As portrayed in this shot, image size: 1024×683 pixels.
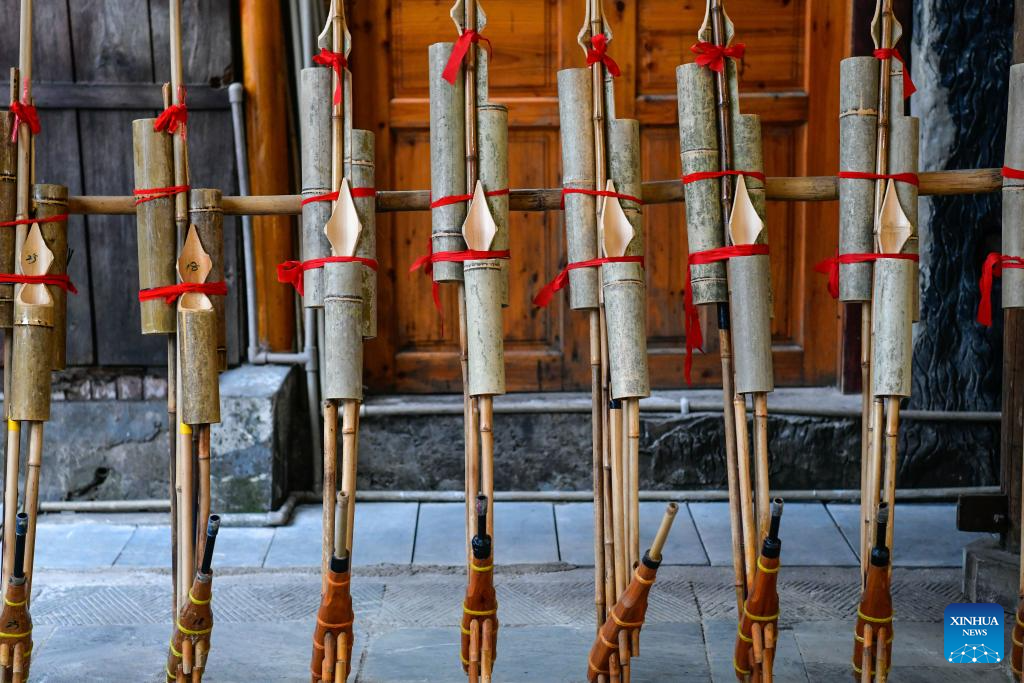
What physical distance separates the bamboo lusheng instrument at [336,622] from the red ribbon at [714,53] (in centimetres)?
114

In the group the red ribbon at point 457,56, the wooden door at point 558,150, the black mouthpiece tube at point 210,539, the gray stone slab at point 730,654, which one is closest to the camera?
the black mouthpiece tube at point 210,539

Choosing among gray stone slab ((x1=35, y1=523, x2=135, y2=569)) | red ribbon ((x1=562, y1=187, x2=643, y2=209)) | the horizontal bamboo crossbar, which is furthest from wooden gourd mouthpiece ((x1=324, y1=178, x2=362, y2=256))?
gray stone slab ((x1=35, y1=523, x2=135, y2=569))

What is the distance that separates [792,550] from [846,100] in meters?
1.58

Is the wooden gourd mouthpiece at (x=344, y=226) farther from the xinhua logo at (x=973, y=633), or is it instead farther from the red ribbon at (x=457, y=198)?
the xinhua logo at (x=973, y=633)

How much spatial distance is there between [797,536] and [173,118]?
7.46ft

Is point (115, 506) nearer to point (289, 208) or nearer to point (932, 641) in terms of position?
point (289, 208)

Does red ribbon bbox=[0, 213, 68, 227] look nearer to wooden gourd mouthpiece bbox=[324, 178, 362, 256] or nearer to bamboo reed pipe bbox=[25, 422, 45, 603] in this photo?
bamboo reed pipe bbox=[25, 422, 45, 603]

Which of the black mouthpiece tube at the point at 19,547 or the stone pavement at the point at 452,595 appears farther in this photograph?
the stone pavement at the point at 452,595

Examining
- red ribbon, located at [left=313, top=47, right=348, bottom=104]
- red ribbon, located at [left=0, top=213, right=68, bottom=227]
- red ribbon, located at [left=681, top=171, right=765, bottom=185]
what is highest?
red ribbon, located at [left=313, top=47, right=348, bottom=104]

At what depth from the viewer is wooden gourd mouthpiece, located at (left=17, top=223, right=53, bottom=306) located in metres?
2.29

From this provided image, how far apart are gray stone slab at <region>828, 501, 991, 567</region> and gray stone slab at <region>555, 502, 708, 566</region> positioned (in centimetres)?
49

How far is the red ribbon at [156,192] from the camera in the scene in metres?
2.28

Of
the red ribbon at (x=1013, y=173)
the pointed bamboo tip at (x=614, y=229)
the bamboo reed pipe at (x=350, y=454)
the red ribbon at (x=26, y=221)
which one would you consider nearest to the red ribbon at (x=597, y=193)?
the pointed bamboo tip at (x=614, y=229)

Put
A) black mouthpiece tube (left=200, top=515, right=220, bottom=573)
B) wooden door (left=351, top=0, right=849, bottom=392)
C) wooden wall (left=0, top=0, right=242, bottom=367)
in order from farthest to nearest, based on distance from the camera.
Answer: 1. wooden door (left=351, top=0, right=849, bottom=392)
2. wooden wall (left=0, top=0, right=242, bottom=367)
3. black mouthpiece tube (left=200, top=515, right=220, bottom=573)
